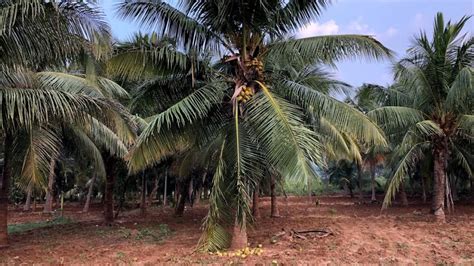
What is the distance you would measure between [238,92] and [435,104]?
776 cm

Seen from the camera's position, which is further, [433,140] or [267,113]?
[433,140]

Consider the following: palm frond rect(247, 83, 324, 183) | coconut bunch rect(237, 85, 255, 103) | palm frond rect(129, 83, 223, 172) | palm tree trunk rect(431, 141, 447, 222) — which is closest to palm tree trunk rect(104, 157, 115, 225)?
palm frond rect(129, 83, 223, 172)

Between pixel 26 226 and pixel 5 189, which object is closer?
pixel 5 189

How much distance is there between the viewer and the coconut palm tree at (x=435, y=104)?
12547 millimetres

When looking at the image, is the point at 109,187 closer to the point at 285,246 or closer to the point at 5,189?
the point at 5,189

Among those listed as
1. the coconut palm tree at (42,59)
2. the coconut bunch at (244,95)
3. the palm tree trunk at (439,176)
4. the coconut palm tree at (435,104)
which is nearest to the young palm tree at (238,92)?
the coconut bunch at (244,95)

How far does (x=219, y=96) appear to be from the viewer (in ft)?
29.4

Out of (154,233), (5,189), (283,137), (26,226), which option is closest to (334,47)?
(283,137)

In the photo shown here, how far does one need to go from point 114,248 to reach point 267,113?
15.1 ft

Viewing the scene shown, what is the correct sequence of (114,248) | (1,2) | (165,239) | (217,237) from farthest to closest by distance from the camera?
(165,239), (114,248), (217,237), (1,2)

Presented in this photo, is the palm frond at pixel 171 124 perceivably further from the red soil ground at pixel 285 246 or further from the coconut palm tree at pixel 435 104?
the coconut palm tree at pixel 435 104

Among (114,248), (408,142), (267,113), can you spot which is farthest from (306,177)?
(408,142)

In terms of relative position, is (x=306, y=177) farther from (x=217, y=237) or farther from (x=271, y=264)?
(x=217, y=237)

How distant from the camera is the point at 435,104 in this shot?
43.8 feet
